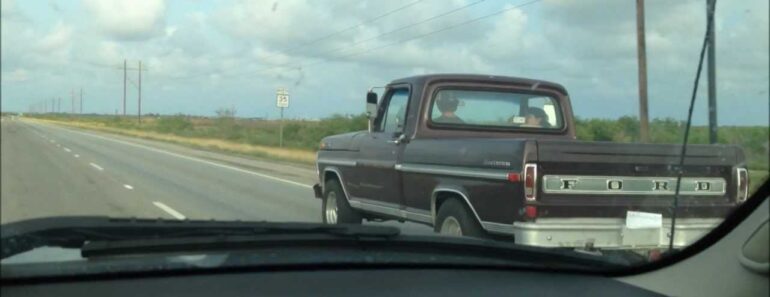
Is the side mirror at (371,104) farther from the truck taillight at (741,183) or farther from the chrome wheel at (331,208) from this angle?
the truck taillight at (741,183)

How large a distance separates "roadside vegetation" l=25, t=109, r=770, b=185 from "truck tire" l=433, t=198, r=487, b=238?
1.06 meters

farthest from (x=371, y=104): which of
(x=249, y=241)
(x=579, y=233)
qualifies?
(x=249, y=241)

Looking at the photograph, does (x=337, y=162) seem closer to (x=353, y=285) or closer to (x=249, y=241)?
(x=249, y=241)

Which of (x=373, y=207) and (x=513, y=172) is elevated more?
(x=513, y=172)

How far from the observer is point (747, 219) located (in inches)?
152

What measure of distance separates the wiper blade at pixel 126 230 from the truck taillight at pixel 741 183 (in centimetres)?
218

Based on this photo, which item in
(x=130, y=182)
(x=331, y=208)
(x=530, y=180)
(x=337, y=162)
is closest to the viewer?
(x=530, y=180)

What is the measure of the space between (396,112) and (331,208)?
1.46 m

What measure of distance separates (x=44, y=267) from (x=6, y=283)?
0.15 meters

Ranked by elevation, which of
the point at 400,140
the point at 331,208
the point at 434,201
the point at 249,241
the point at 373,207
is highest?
the point at 400,140

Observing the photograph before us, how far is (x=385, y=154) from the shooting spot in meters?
8.20

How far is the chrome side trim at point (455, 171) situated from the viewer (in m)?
6.69

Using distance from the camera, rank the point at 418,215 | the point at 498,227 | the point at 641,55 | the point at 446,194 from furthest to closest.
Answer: the point at 418,215 → the point at 446,194 → the point at 498,227 → the point at 641,55

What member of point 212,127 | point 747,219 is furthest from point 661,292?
point 212,127
